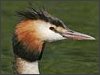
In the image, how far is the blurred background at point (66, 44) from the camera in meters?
12.1

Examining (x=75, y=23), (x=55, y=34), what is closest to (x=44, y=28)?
(x=55, y=34)

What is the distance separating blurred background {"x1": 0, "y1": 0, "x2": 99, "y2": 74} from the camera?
12073 millimetres

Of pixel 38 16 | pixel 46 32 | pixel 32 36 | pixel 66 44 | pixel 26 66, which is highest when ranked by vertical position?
pixel 38 16

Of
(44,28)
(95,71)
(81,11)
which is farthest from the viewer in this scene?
(81,11)

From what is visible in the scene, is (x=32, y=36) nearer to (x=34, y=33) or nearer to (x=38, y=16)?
(x=34, y=33)

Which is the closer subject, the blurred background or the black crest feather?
the black crest feather

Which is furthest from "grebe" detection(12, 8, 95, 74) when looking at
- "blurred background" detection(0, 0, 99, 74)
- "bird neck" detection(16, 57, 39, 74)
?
"blurred background" detection(0, 0, 99, 74)

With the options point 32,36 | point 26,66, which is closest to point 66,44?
point 32,36

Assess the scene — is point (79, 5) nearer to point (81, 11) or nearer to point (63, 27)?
point (81, 11)

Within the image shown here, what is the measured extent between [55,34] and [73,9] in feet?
28.0

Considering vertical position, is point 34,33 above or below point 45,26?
below

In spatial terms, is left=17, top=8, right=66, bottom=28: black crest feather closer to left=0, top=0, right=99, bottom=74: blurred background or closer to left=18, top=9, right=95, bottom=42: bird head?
left=18, top=9, right=95, bottom=42: bird head

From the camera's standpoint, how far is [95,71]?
38.9 ft

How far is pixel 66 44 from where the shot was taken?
13641 mm
